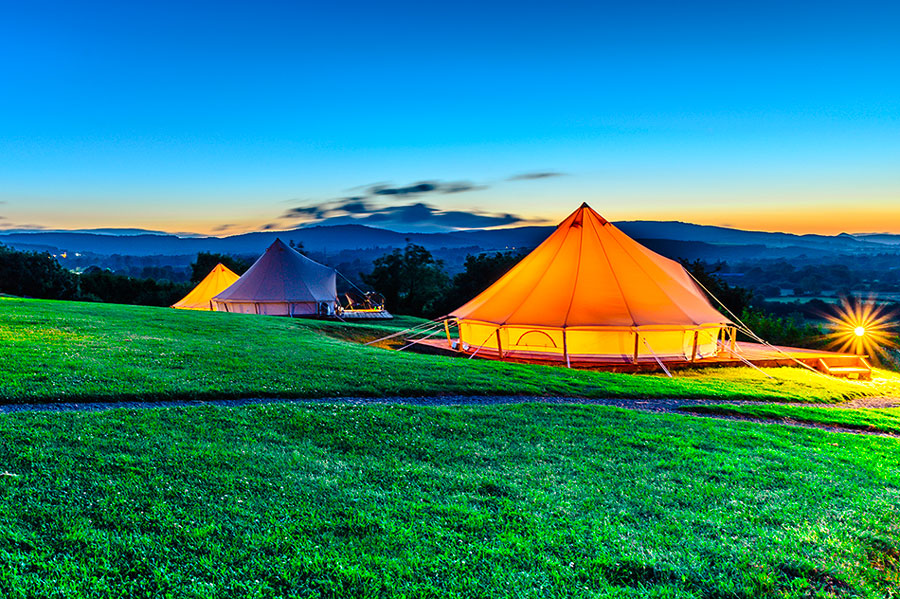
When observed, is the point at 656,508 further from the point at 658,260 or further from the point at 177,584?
the point at 658,260

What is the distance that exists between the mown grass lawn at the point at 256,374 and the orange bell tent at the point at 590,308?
173 cm

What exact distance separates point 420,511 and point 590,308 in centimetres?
1195

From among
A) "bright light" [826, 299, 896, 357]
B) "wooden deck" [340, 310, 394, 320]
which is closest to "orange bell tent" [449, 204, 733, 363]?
"bright light" [826, 299, 896, 357]

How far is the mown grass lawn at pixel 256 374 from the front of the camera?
26.6 feet

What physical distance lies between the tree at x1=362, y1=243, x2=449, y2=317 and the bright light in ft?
123

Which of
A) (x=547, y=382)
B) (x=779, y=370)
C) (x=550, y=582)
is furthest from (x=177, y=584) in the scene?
(x=779, y=370)

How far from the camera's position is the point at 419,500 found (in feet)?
14.7

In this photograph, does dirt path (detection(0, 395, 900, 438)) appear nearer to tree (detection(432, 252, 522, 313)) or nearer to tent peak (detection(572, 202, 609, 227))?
tent peak (detection(572, 202, 609, 227))

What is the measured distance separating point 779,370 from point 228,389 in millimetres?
14179

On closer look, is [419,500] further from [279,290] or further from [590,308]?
[279,290]

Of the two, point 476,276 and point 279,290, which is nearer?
point 279,290

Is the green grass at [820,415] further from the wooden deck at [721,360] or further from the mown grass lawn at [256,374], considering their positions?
the wooden deck at [721,360]

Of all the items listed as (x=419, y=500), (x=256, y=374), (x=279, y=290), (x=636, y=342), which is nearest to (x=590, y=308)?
(x=636, y=342)

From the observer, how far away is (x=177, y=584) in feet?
10.4
